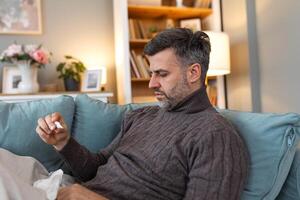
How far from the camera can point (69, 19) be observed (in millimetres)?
2787

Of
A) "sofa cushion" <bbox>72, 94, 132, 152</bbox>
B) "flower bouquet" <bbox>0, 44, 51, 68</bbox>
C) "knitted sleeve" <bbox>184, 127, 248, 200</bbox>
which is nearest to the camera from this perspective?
"knitted sleeve" <bbox>184, 127, 248, 200</bbox>

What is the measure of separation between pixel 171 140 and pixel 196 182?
0.65ft

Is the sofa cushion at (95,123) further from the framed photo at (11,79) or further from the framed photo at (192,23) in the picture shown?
the framed photo at (192,23)

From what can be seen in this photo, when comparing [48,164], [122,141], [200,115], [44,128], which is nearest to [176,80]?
[200,115]

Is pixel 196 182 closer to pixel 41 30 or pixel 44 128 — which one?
pixel 44 128

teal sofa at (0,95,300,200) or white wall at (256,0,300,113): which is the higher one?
white wall at (256,0,300,113)

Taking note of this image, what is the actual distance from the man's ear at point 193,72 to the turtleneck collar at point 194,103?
45 millimetres

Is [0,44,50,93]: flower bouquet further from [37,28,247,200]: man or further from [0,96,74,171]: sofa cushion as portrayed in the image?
[37,28,247,200]: man

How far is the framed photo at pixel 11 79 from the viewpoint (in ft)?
7.98

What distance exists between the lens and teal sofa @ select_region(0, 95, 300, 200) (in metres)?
1.00

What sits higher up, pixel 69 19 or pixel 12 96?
Result: pixel 69 19

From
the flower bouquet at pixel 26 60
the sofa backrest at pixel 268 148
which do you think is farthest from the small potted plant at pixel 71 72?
the sofa backrest at pixel 268 148

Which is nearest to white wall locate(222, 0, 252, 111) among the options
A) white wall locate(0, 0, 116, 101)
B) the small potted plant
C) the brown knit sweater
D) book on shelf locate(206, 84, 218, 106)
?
book on shelf locate(206, 84, 218, 106)

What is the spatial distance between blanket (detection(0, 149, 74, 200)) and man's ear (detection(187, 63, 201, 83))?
0.59 m
